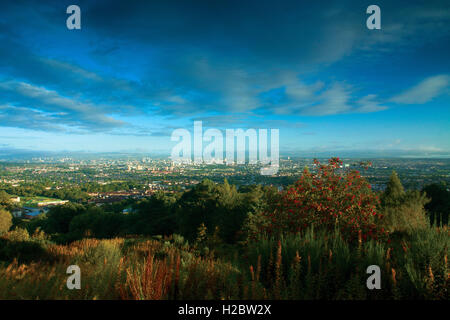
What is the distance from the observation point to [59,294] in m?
2.56

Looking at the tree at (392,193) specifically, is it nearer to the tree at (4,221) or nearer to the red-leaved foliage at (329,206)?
the red-leaved foliage at (329,206)

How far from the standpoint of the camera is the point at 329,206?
18.6 ft

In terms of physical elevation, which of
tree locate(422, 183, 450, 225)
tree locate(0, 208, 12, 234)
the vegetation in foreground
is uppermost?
the vegetation in foreground

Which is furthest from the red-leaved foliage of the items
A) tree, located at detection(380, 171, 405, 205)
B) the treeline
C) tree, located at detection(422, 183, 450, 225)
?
tree, located at detection(422, 183, 450, 225)

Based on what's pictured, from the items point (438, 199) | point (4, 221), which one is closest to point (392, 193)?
point (438, 199)

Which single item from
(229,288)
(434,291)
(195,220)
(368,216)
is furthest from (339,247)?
(195,220)

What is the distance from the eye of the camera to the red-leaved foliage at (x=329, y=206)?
5387 mm

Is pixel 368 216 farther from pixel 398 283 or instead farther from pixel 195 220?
pixel 195 220

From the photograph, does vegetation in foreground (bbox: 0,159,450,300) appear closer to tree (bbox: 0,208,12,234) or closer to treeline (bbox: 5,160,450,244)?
treeline (bbox: 5,160,450,244)

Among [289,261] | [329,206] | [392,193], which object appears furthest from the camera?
[392,193]

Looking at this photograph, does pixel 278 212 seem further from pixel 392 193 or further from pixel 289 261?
pixel 392 193

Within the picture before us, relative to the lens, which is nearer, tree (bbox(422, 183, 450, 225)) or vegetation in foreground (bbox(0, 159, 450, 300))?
vegetation in foreground (bbox(0, 159, 450, 300))

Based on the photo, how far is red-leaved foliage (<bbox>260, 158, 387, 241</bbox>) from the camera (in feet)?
17.7

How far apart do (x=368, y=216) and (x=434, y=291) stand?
10.2 feet
